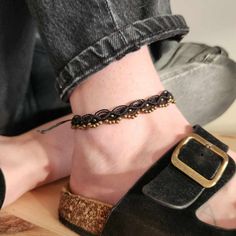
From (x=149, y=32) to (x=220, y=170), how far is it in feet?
0.57

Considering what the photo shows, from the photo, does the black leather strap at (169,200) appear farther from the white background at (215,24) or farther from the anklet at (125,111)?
the white background at (215,24)

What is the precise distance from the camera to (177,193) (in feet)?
1.55

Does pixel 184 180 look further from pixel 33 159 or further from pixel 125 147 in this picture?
pixel 33 159

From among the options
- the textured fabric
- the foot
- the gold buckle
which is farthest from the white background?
the gold buckle

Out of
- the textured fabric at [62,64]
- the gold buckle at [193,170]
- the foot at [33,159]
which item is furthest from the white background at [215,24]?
the gold buckle at [193,170]

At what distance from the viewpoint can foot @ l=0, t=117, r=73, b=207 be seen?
65 centimetres

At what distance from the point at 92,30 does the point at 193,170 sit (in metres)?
0.19

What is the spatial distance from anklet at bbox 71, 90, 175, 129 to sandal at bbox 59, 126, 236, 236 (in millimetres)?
57

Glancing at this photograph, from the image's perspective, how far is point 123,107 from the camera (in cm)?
52

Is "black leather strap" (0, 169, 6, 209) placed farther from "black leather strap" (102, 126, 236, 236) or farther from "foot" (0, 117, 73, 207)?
"black leather strap" (102, 126, 236, 236)

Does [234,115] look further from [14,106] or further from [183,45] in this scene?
[14,106]

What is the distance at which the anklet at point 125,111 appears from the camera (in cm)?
52

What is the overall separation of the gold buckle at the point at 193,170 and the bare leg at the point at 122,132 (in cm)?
2

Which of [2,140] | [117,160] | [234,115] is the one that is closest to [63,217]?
[117,160]
